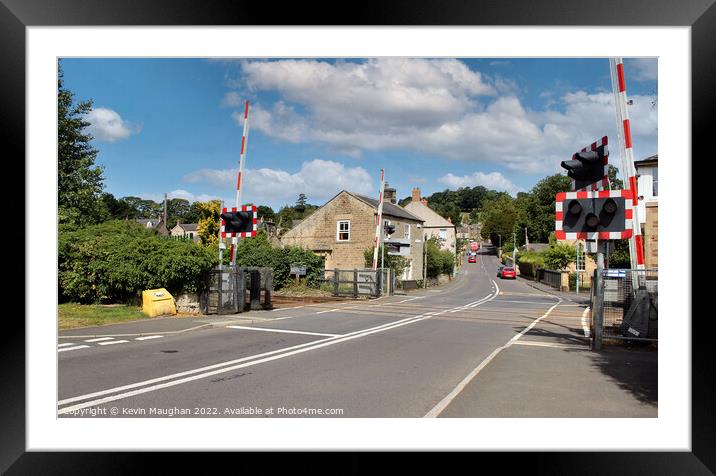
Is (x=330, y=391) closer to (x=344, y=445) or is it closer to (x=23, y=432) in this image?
(x=344, y=445)

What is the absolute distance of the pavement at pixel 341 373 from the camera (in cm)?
570

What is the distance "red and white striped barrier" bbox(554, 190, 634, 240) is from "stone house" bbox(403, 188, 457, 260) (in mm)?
62677

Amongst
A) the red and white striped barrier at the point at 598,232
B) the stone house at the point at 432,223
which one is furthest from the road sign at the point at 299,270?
the stone house at the point at 432,223

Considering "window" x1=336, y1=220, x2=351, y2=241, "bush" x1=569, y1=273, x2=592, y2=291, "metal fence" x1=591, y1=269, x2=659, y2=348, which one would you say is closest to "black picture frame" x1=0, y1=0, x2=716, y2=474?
"metal fence" x1=591, y1=269, x2=659, y2=348

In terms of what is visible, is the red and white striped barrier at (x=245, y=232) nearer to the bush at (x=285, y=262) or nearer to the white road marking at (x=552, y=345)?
the white road marking at (x=552, y=345)

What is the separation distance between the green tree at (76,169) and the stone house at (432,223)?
166 ft

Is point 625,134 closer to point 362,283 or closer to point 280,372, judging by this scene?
point 280,372

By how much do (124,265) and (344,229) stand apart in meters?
28.1

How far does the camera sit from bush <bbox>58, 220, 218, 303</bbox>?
1446 cm

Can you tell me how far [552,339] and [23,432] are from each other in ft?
32.3

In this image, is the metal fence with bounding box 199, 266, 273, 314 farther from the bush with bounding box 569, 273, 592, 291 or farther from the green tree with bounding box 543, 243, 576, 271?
the green tree with bounding box 543, 243, 576, 271
